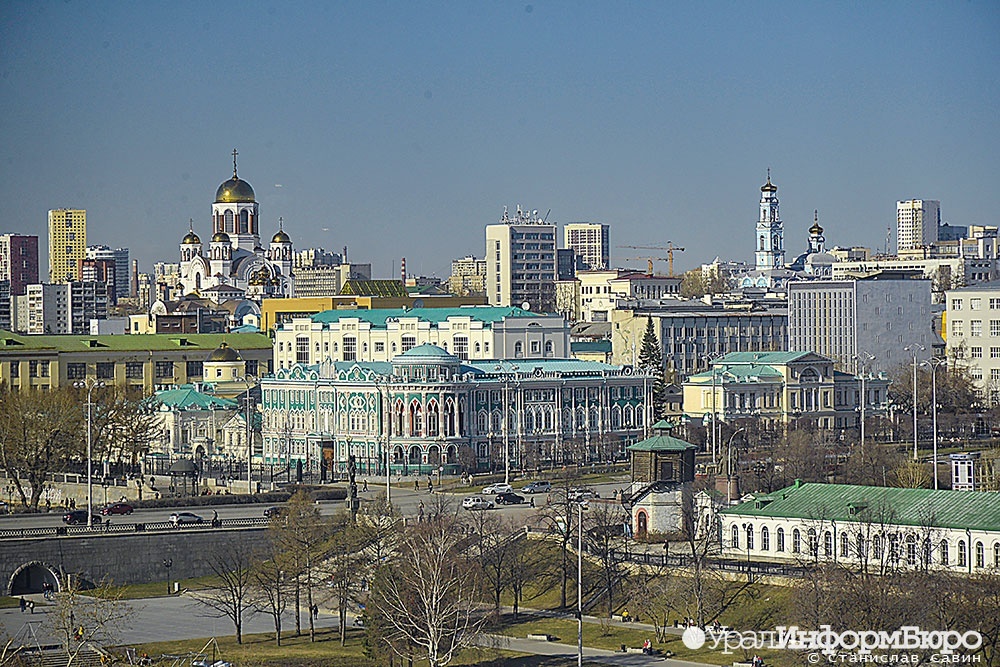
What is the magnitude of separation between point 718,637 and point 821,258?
5406 inches

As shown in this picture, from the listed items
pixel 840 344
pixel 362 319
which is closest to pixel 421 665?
pixel 362 319

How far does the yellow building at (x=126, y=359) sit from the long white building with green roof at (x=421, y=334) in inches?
119

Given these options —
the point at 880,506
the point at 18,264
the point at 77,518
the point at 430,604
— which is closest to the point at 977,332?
the point at 77,518

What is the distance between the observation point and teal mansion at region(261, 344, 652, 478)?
7806cm

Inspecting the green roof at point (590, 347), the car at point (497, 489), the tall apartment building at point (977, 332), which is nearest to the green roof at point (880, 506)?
the car at point (497, 489)

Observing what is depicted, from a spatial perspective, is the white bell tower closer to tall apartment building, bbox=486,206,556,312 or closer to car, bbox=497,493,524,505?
tall apartment building, bbox=486,206,556,312

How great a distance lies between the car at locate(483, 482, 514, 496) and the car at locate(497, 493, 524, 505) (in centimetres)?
Answer: 95

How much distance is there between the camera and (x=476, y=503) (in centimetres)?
6312

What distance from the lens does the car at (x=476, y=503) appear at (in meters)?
62.0

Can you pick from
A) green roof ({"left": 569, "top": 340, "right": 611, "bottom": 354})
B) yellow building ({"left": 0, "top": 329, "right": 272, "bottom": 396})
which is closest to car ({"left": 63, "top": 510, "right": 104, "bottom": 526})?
yellow building ({"left": 0, "top": 329, "right": 272, "bottom": 396})

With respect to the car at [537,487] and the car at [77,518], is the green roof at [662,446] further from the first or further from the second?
the car at [77,518]

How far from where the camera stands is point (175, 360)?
341ft

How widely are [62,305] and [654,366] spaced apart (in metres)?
89.3

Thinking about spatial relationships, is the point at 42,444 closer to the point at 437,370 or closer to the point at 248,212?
the point at 437,370
